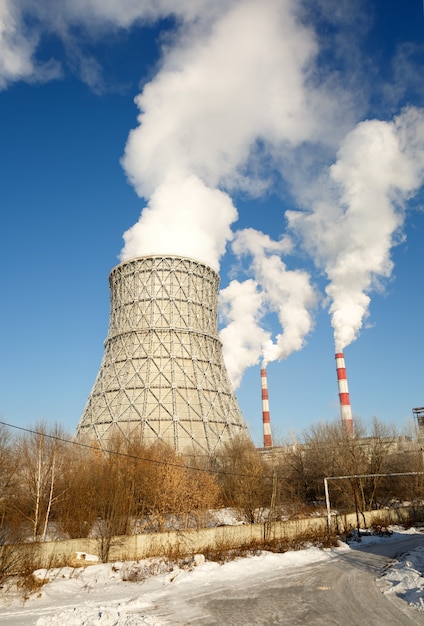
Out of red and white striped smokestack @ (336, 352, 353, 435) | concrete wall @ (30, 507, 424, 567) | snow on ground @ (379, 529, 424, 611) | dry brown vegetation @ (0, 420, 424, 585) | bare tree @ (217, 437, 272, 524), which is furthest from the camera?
red and white striped smokestack @ (336, 352, 353, 435)

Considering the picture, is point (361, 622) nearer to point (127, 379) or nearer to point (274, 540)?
point (274, 540)

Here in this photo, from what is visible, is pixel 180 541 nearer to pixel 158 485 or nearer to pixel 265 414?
pixel 158 485

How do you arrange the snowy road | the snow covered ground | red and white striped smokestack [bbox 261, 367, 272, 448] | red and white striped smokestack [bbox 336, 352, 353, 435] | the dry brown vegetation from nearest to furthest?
the snowy road, the snow covered ground, the dry brown vegetation, red and white striped smokestack [bbox 336, 352, 353, 435], red and white striped smokestack [bbox 261, 367, 272, 448]

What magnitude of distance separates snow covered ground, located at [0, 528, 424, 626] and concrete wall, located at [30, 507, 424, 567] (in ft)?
1.77

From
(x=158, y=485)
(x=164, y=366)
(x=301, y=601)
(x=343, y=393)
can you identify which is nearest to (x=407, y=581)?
(x=301, y=601)

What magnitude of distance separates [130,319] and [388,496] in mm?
23738

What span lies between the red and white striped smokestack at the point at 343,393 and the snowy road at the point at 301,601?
25770 mm

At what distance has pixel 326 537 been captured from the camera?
20469mm

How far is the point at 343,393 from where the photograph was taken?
41.8m

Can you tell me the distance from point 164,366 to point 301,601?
2701 centimetres

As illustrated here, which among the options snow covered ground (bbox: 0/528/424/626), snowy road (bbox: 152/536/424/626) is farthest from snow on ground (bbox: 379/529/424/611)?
snowy road (bbox: 152/536/424/626)

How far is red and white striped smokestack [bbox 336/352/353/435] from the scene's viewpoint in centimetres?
4053

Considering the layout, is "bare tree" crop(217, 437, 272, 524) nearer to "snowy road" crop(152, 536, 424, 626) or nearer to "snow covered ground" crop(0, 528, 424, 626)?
"snow covered ground" crop(0, 528, 424, 626)

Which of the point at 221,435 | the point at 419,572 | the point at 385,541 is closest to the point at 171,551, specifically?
the point at 419,572
